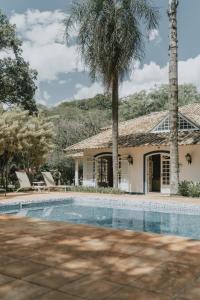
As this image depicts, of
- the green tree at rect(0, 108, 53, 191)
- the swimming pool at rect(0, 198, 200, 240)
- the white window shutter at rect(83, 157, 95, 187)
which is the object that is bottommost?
the swimming pool at rect(0, 198, 200, 240)

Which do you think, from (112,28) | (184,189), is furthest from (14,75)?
(184,189)

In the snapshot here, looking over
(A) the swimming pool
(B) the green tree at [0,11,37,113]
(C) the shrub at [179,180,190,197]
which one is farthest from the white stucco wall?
(B) the green tree at [0,11,37,113]

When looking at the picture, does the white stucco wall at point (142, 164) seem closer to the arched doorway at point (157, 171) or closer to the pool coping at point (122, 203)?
the arched doorway at point (157, 171)

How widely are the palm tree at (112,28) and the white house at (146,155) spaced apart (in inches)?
180

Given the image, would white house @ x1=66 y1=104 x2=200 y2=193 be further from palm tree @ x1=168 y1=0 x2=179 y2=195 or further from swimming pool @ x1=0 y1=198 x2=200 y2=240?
swimming pool @ x1=0 y1=198 x2=200 y2=240

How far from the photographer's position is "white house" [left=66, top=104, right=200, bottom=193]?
1877 cm

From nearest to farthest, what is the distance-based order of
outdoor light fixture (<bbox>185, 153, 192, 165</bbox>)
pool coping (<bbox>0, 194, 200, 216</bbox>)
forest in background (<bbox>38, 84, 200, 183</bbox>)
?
pool coping (<bbox>0, 194, 200, 216</bbox>), outdoor light fixture (<bbox>185, 153, 192, 165</bbox>), forest in background (<bbox>38, 84, 200, 183</bbox>)

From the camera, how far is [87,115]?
34.5 meters

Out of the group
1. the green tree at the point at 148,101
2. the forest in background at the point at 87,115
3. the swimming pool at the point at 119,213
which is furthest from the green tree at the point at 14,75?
the green tree at the point at 148,101

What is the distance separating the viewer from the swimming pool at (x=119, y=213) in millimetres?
10812

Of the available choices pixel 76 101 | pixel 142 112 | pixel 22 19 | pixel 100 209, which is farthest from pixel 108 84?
pixel 76 101

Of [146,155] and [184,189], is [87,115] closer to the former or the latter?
[146,155]

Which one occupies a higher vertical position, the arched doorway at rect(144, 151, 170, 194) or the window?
the window

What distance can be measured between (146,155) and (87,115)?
14926mm
